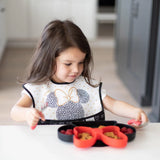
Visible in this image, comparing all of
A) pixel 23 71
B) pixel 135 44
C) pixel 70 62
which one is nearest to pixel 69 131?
pixel 70 62

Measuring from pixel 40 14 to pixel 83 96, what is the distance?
3306 mm

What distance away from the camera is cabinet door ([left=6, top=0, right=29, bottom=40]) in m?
4.14

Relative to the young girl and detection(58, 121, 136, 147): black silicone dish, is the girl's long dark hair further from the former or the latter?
detection(58, 121, 136, 147): black silicone dish

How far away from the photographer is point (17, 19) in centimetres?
422

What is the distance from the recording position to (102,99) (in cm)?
107

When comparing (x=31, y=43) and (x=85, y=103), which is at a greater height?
(x=85, y=103)

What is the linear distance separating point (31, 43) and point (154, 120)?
286 centimetres

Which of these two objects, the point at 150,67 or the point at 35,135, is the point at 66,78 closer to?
the point at 35,135

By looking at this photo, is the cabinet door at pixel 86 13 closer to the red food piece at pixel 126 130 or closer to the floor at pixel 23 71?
the floor at pixel 23 71

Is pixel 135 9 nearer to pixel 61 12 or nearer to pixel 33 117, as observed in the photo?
pixel 33 117

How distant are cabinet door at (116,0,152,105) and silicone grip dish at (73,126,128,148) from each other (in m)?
1.40

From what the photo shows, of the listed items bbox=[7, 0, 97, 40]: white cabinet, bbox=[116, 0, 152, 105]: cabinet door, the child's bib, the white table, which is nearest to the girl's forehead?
the child's bib

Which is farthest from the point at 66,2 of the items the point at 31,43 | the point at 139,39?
the point at 139,39

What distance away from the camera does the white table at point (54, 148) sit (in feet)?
2.22
